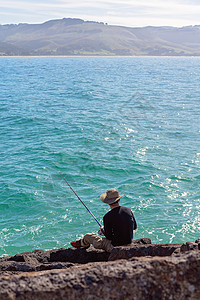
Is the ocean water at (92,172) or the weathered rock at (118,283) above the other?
the weathered rock at (118,283)

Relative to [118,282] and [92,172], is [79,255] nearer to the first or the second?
[118,282]

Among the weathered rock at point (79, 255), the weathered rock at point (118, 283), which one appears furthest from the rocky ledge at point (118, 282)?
the weathered rock at point (79, 255)

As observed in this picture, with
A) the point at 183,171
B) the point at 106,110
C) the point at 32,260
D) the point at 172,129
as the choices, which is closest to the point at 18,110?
the point at 106,110

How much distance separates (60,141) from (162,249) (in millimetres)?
18231

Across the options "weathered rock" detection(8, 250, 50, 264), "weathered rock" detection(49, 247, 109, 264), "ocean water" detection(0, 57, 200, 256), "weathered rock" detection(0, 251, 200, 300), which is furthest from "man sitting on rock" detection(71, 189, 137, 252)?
"ocean water" detection(0, 57, 200, 256)

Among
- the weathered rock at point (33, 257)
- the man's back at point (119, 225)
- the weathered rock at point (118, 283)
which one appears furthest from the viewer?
the weathered rock at point (33, 257)

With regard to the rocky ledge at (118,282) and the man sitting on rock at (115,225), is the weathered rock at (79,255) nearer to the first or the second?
the man sitting on rock at (115,225)

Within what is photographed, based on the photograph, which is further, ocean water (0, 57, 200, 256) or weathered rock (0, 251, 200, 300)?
ocean water (0, 57, 200, 256)

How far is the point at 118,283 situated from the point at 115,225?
2.60 m

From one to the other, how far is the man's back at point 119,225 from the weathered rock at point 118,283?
232 cm

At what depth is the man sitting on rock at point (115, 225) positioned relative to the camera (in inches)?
242

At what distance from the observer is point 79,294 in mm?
3555

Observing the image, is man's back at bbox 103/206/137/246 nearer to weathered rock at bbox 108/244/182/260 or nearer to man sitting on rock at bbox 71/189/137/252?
man sitting on rock at bbox 71/189/137/252

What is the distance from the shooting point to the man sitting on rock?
6.14 m
